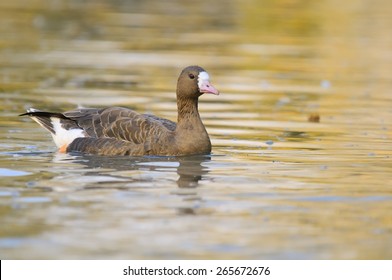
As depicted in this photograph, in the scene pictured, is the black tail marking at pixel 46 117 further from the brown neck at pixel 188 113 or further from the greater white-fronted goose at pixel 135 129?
the brown neck at pixel 188 113

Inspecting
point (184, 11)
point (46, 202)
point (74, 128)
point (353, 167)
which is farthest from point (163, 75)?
point (184, 11)

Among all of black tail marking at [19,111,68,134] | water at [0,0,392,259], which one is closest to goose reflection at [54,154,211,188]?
water at [0,0,392,259]

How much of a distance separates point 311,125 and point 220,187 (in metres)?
5.76

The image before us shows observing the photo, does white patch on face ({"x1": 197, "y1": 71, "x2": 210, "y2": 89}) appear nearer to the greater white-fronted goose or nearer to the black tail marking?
the greater white-fronted goose

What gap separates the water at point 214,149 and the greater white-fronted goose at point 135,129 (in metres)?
0.22

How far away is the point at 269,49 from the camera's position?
29062 mm

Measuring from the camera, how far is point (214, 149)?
1525 centimetres

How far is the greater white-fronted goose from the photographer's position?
14422 mm

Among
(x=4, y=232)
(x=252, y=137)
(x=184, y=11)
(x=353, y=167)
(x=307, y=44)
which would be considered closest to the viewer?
(x=4, y=232)

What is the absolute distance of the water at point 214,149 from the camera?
10055mm

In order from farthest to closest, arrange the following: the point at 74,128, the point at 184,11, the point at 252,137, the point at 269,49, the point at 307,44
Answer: the point at 184,11
the point at 307,44
the point at 269,49
the point at 252,137
the point at 74,128

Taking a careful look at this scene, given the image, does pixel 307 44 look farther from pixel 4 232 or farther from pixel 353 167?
pixel 4 232

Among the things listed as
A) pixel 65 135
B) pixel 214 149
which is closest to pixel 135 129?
pixel 65 135

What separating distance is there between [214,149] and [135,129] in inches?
53.0
